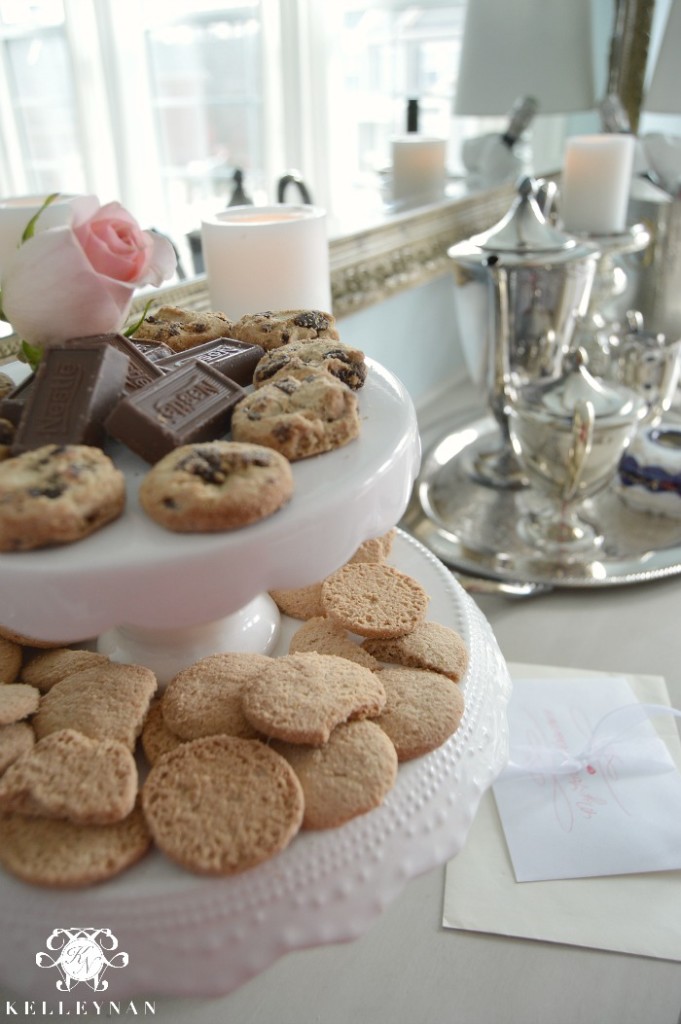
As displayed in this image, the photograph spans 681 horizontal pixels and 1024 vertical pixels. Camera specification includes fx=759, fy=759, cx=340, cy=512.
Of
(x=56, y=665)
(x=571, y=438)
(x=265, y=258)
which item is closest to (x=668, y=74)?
(x=571, y=438)

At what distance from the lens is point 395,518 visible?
36cm

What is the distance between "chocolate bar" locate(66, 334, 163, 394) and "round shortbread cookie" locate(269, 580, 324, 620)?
22 cm

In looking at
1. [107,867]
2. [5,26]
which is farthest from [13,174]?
[107,867]

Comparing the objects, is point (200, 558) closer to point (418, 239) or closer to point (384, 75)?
point (418, 239)

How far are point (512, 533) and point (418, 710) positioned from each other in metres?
0.46

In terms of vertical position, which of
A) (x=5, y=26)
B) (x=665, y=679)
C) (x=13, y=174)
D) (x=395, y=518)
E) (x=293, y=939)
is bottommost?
(x=665, y=679)

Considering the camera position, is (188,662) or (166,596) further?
(188,662)

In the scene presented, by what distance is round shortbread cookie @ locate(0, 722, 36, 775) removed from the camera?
1.25 feet

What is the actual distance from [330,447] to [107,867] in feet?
0.71

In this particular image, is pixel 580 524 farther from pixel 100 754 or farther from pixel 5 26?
pixel 5 26

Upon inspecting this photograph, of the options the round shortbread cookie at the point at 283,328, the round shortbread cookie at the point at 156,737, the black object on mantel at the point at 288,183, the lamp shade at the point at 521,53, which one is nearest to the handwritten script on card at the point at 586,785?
the round shortbread cookie at the point at 156,737

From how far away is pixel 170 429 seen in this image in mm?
341

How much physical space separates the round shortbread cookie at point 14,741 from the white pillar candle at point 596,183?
98 centimetres

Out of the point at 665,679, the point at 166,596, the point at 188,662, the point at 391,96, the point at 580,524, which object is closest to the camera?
the point at 166,596
